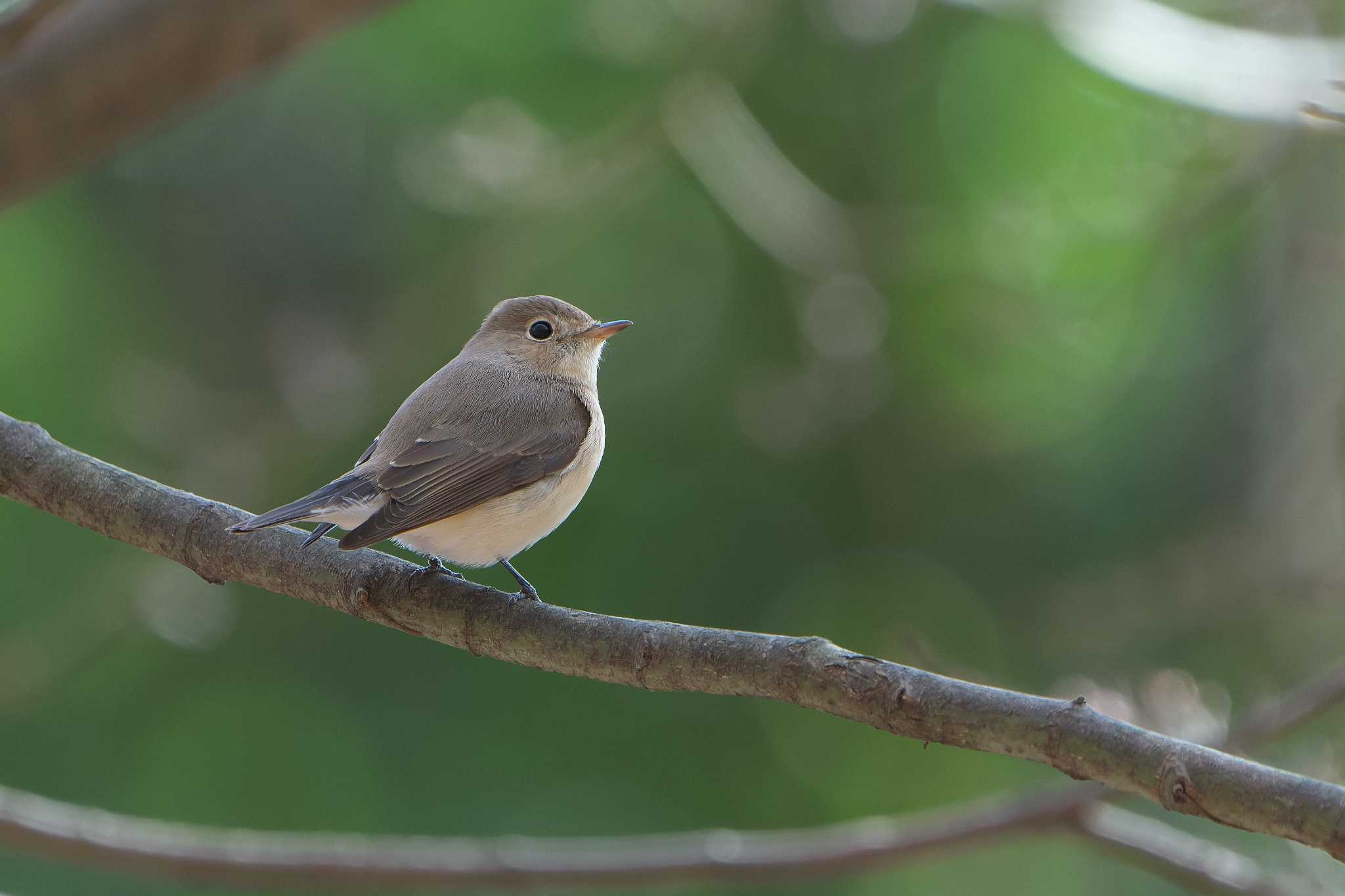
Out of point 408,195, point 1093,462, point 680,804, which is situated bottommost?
point 680,804

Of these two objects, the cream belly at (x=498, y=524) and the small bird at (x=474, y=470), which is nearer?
the small bird at (x=474, y=470)

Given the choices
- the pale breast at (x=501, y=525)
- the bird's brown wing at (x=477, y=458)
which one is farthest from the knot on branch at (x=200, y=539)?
the pale breast at (x=501, y=525)

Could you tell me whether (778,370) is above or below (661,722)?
above

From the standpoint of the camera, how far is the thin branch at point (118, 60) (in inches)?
156

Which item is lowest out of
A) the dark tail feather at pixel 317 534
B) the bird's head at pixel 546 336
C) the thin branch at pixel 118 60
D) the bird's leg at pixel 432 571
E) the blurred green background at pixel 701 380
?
the blurred green background at pixel 701 380

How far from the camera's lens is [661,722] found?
7.10 metres

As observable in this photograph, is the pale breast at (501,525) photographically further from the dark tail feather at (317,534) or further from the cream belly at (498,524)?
the dark tail feather at (317,534)

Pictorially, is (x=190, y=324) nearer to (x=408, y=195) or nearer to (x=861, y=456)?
(x=408, y=195)

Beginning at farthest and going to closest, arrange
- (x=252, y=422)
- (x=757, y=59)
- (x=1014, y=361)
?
(x=757, y=59) < (x=1014, y=361) < (x=252, y=422)

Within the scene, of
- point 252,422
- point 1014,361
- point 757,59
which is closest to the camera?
point 252,422

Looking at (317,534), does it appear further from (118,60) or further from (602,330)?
(118,60)

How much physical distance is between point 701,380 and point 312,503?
4.17m

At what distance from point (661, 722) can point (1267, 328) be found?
3.73 metres

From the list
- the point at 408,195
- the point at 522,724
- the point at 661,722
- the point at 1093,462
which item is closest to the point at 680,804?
the point at 661,722
